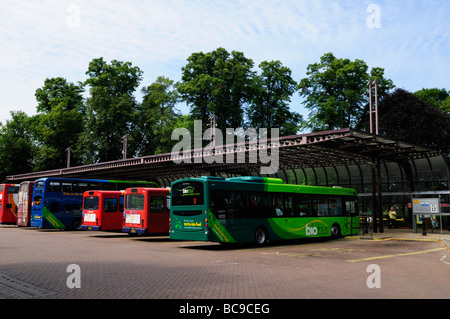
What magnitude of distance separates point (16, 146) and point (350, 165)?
4604cm

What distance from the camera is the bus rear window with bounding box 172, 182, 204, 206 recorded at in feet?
55.1

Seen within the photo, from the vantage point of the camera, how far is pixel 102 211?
24.6 metres

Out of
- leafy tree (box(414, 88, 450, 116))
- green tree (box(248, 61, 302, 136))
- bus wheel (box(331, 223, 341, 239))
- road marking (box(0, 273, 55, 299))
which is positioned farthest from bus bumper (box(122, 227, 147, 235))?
leafy tree (box(414, 88, 450, 116))

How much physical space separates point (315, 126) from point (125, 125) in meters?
22.3

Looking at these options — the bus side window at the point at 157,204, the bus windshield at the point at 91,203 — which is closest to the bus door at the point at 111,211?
the bus windshield at the point at 91,203

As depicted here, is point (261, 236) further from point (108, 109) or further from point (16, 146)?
point (16, 146)

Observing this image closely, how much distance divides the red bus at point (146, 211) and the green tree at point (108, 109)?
29.2 m

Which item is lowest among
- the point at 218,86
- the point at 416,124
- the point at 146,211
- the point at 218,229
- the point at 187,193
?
the point at 218,229

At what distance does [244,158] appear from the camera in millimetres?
28484

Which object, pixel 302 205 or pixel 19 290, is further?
pixel 302 205

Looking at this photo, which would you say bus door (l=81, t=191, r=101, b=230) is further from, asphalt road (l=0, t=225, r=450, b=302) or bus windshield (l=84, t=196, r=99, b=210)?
asphalt road (l=0, t=225, r=450, b=302)

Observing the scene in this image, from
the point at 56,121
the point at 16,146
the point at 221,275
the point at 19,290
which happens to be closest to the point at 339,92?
the point at 56,121

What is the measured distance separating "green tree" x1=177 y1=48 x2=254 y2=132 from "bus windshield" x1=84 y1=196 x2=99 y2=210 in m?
20.4
